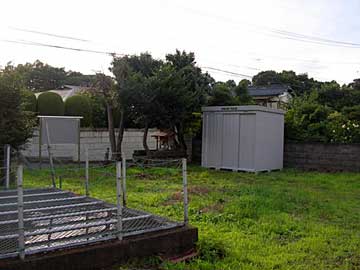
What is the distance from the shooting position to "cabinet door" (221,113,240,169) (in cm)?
998

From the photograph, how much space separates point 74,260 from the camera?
272cm

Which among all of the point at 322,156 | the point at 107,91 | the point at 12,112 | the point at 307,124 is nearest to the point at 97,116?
the point at 107,91

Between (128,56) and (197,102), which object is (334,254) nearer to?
(197,102)

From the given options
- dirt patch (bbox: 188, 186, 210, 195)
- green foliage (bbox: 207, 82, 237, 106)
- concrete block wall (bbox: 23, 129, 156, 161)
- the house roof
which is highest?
the house roof

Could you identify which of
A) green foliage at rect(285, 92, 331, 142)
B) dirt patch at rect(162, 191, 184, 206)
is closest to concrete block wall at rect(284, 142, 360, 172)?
green foliage at rect(285, 92, 331, 142)

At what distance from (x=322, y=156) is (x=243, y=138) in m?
2.24

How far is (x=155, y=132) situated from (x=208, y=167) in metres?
2.68

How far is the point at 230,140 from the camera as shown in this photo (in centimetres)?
1010

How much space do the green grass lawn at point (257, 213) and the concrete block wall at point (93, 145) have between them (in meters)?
1.92

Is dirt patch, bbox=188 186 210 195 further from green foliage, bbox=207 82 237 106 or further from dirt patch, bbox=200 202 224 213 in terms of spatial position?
green foliage, bbox=207 82 237 106

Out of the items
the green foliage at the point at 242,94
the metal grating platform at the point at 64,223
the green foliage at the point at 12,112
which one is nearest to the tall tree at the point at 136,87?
the green foliage at the point at 242,94

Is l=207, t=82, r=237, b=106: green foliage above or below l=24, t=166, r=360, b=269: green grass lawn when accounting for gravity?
above

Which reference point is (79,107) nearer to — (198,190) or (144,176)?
(144,176)

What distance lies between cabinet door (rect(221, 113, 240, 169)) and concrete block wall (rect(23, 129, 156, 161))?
2.93 meters
